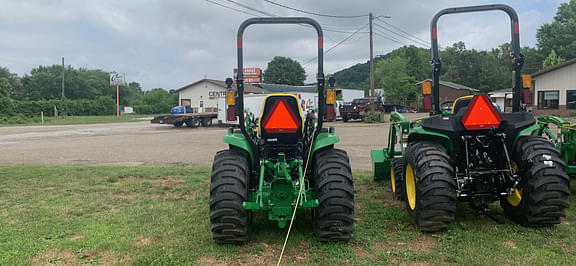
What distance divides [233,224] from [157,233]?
1310mm

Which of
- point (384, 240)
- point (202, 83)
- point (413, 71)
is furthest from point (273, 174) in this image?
point (413, 71)

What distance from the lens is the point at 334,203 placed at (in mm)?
4598

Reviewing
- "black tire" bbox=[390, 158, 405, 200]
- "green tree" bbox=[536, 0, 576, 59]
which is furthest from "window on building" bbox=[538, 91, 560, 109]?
"green tree" bbox=[536, 0, 576, 59]

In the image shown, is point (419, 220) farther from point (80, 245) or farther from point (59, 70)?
point (59, 70)

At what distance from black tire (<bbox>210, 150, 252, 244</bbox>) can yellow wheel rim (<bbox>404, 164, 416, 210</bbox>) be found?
2287 millimetres

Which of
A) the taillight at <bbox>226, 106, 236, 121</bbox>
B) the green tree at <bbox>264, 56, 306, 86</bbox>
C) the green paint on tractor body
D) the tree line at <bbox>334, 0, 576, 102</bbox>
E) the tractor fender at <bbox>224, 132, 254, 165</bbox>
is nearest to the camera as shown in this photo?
the green paint on tractor body

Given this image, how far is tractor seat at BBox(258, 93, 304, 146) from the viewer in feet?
16.6

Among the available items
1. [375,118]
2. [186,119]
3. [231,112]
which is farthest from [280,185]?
[375,118]

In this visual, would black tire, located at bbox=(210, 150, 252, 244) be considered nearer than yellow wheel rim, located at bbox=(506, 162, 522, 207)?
Yes

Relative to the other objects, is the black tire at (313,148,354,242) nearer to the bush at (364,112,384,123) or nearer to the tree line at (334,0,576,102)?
the bush at (364,112,384,123)

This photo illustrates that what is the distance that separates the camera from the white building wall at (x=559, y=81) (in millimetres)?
30406

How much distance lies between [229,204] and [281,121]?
121 centimetres

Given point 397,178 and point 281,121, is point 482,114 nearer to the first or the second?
point 397,178

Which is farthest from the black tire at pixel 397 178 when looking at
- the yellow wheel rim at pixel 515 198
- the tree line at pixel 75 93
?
the tree line at pixel 75 93
